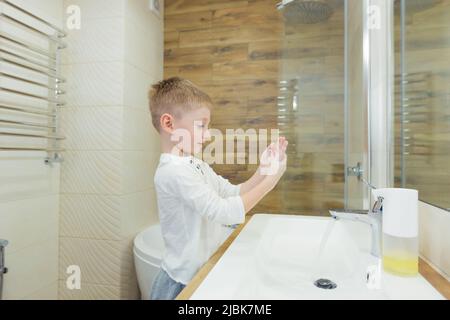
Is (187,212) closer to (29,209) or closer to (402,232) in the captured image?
(402,232)

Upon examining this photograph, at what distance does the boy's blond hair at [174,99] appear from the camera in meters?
0.90

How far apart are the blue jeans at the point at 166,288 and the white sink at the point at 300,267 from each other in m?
0.20

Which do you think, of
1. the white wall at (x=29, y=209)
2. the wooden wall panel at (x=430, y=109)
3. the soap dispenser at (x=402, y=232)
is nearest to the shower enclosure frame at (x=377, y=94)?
the wooden wall panel at (x=430, y=109)

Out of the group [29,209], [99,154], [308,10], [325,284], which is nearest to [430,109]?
[325,284]

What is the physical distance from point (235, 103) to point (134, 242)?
1.08m

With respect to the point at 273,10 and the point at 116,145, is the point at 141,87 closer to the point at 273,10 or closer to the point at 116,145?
the point at 116,145

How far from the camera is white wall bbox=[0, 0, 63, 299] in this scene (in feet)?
4.16

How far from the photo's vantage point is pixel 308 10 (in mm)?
1599

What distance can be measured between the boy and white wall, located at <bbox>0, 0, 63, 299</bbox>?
2.63 ft

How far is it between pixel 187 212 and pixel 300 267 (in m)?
0.36

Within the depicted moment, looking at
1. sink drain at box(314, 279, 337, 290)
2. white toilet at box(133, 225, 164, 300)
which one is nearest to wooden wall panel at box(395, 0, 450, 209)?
sink drain at box(314, 279, 337, 290)

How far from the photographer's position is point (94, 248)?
1585 millimetres

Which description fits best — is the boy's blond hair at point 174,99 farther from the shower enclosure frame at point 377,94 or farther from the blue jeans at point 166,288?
the shower enclosure frame at point 377,94
